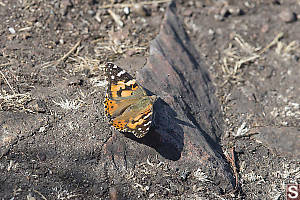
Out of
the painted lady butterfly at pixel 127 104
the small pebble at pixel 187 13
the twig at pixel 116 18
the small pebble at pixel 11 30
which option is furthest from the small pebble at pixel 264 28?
the small pebble at pixel 11 30

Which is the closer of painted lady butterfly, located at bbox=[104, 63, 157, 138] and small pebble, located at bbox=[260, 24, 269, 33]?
painted lady butterfly, located at bbox=[104, 63, 157, 138]

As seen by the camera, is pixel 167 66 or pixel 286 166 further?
pixel 167 66

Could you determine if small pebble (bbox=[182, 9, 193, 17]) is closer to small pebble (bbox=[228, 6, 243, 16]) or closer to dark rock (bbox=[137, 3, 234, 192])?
dark rock (bbox=[137, 3, 234, 192])

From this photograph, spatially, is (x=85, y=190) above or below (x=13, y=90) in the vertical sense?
below

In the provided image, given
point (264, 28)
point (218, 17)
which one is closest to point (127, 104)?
point (218, 17)

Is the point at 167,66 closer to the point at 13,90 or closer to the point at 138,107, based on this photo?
the point at 138,107

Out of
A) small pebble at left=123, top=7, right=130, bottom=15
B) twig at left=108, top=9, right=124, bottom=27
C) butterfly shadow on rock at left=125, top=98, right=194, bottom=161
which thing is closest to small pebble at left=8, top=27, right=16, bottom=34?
twig at left=108, top=9, right=124, bottom=27

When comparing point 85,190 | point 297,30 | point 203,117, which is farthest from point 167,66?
point 297,30

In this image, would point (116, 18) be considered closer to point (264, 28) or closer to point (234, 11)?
point (234, 11)
